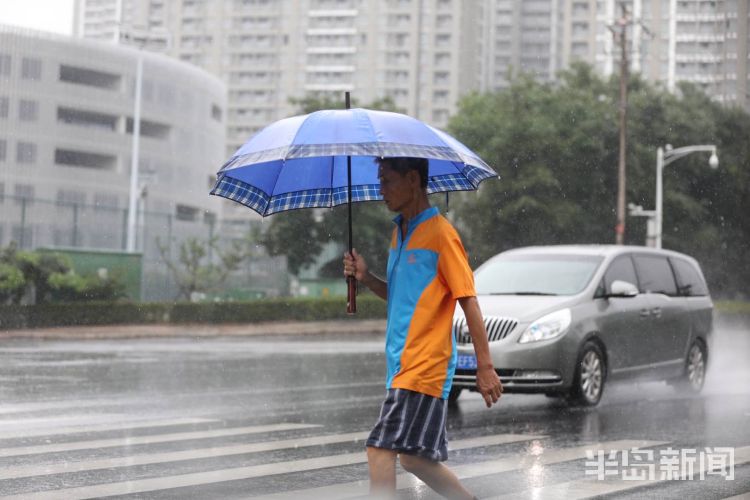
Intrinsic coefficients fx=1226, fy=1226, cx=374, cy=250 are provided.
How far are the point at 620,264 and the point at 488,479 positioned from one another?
617 centimetres

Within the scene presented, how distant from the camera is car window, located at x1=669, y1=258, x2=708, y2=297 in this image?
14.4 metres

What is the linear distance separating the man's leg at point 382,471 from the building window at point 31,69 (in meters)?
75.9

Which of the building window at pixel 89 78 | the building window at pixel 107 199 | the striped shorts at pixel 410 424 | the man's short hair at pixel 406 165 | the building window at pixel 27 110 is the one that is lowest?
the striped shorts at pixel 410 424

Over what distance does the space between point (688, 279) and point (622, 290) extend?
2.41m

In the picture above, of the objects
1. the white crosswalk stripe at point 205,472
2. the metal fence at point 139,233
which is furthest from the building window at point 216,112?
the white crosswalk stripe at point 205,472

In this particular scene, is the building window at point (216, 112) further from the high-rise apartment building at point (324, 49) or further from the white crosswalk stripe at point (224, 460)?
Result: the white crosswalk stripe at point (224, 460)

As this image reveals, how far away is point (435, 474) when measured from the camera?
5039 mm

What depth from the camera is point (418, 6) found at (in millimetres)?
143625

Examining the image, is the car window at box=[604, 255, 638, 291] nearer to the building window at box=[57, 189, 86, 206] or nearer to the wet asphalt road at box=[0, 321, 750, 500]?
the wet asphalt road at box=[0, 321, 750, 500]

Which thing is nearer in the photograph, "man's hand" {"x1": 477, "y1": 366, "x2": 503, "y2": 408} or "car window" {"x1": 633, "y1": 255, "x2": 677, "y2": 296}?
"man's hand" {"x1": 477, "y1": 366, "x2": 503, "y2": 408}

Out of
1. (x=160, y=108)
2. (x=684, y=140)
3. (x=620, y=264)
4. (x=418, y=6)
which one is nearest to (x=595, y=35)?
(x=418, y=6)

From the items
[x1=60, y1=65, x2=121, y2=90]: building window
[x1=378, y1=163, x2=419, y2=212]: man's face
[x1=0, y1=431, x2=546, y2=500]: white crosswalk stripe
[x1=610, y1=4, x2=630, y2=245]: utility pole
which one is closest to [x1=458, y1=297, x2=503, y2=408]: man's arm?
[x1=378, y1=163, x2=419, y2=212]: man's face

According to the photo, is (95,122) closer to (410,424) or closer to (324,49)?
(324,49)

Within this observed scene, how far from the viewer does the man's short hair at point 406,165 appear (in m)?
5.19
